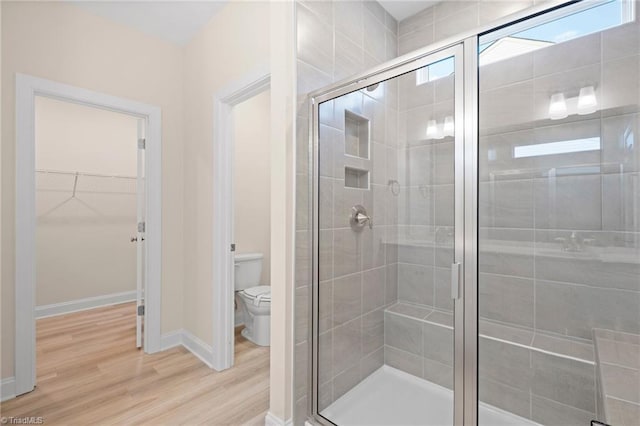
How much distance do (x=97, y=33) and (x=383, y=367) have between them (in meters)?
3.14

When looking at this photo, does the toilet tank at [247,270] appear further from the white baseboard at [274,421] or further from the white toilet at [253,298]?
the white baseboard at [274,421]

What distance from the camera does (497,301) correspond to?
147cm

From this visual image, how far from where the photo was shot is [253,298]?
266cm

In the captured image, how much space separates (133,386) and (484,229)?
2.35 m

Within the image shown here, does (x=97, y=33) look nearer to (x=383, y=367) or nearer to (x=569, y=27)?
(x=569, y=27)

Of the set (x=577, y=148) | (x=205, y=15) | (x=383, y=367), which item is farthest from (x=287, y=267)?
(x=205, y=15)

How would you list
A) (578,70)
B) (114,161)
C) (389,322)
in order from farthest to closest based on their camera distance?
(114,161) → (389,322) → (578,70)

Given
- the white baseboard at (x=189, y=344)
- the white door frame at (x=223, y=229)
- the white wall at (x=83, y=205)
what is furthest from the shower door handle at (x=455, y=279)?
the white wall at (x=83, y=205)

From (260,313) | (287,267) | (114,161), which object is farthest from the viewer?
(114,161)

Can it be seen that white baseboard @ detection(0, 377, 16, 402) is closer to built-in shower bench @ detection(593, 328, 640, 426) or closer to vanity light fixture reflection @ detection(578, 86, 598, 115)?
built-in shower bench @ detection(593, 328, 640, 426)

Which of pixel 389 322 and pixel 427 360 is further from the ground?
pixel 389 322

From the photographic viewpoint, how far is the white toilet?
261 centimetres

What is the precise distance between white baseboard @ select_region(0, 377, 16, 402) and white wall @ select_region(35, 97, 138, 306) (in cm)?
176

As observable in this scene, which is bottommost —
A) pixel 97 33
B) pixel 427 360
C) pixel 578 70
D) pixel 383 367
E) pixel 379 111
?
pixel 383 367
